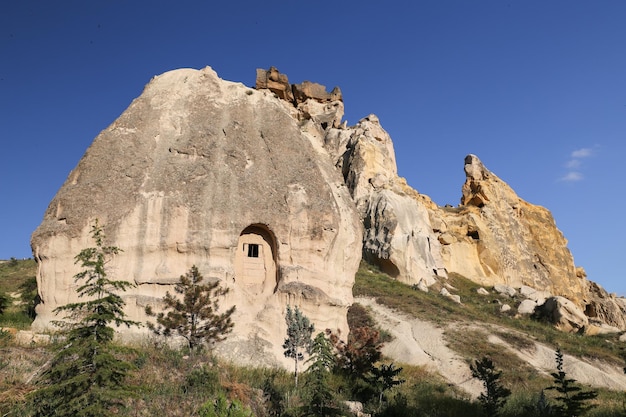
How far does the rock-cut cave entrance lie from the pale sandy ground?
838cm

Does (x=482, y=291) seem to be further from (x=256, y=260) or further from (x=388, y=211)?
(x=256, y=260)

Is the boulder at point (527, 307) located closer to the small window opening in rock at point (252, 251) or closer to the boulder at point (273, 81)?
the small window opening in rock at point (252, 251)

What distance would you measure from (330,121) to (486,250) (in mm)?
21861

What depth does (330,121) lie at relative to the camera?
58.5 m

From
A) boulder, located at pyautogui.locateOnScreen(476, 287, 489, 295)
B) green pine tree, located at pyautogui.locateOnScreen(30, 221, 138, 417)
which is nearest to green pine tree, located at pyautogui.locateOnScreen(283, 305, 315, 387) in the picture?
green pine tree, located at pyautogui.locateOnScreen(30, 221, 138, 417)

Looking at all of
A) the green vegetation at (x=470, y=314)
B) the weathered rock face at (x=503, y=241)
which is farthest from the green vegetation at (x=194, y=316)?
the weathered rock face at (x=503, y=241)

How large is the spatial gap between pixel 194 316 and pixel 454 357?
1239 centimetres

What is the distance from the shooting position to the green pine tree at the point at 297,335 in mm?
16484

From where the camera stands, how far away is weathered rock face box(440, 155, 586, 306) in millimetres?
50812

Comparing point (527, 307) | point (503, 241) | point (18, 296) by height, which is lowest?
point (527, 307)

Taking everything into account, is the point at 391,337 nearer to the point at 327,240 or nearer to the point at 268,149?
the point at 327,240

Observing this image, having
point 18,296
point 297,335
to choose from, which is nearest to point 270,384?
point 297,335

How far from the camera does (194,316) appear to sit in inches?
631

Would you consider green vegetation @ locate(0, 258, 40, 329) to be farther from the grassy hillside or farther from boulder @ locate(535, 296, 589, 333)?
boulder @ locate(535, 296, 589, 333)
